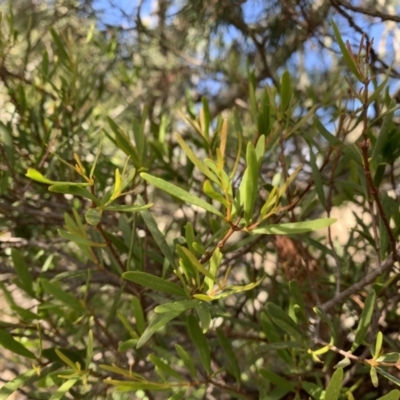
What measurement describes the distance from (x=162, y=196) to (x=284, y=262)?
0.62m

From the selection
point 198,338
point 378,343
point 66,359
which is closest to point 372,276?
point 378,343

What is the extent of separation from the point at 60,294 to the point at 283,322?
8.0 inches

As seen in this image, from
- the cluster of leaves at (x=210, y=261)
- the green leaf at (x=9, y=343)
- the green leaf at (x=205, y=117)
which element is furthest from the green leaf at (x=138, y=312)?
the green leaf at (x=205, y=117)

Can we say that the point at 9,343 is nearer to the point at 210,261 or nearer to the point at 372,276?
the point at 210,261

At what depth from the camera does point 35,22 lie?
3.33ft

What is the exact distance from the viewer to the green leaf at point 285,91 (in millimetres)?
486

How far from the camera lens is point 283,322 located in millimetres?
454

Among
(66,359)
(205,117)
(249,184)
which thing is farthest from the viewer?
(205,117)

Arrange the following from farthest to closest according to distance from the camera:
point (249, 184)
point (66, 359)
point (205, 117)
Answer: point (205, 117) < point (66, 359) < point (249, 184)

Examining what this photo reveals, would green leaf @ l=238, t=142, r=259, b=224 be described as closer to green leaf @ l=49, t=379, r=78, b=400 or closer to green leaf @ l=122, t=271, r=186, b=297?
green leaf @ l=122, t=271, r=186, b=297

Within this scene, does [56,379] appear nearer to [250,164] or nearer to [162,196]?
[250,164]

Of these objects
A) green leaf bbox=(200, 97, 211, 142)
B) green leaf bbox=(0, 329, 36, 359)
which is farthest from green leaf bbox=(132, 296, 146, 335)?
green leaf bbox=(200, 97, 211, 142)

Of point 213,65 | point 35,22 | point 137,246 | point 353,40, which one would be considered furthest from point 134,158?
point 213,65

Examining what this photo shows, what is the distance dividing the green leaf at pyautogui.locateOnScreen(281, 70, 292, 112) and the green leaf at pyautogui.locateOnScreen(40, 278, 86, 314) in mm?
271
